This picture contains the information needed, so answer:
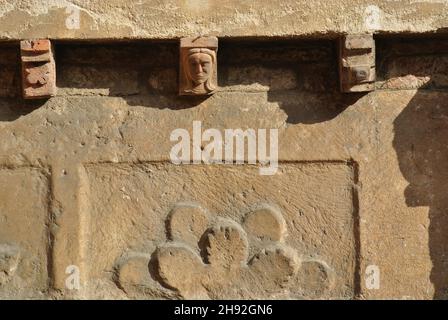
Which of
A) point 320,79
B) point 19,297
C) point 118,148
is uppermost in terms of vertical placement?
point 320,79

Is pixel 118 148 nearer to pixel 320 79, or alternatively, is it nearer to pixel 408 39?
pixel 320 79

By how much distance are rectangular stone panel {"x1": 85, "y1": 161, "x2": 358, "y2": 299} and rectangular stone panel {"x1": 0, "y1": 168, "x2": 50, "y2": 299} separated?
214 mm

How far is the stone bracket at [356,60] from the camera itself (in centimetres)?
320

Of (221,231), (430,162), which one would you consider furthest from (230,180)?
(430,162)

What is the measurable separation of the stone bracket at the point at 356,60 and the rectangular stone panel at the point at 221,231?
390 mm

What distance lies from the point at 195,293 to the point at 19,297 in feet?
2.60

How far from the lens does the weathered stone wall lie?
334cm

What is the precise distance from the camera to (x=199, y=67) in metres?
3.22

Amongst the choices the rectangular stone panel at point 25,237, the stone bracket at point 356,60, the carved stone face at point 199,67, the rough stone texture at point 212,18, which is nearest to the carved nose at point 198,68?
the carved stone face at point 199,67

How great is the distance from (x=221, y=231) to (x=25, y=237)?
89cm

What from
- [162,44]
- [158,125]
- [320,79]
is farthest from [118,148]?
[320,79]

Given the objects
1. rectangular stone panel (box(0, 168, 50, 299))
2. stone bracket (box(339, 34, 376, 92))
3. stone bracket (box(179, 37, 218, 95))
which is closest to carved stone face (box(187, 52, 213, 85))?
stone bracket (box(179, 37, 218, 95))

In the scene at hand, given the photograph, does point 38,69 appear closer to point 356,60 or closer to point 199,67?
point 199,67

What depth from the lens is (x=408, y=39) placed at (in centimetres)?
336
